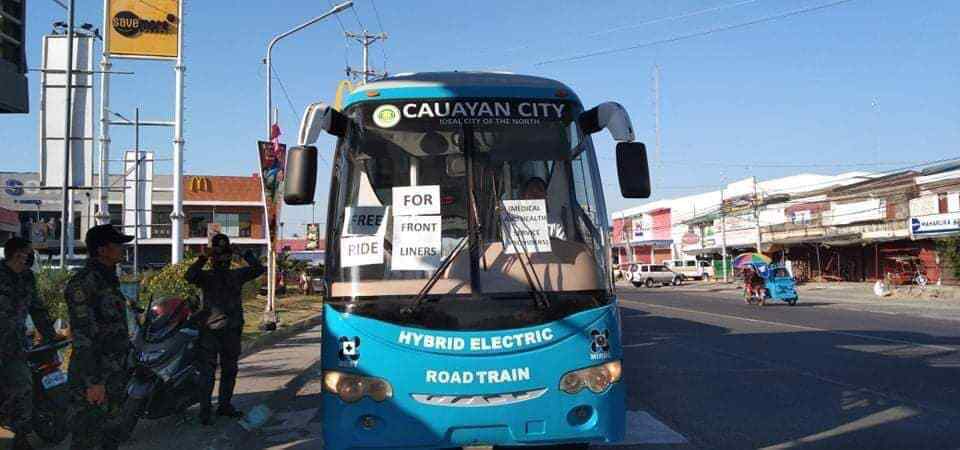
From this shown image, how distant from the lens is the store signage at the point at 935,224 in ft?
123

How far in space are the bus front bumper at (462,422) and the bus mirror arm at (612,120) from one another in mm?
1880

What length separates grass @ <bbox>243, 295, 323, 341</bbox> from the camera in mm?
16222

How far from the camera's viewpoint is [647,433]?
6887 mm

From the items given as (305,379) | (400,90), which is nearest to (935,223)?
(305,379)

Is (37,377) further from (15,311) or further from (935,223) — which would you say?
(935,223)

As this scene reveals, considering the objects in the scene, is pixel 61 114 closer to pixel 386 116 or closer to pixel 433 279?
pixel 386 116

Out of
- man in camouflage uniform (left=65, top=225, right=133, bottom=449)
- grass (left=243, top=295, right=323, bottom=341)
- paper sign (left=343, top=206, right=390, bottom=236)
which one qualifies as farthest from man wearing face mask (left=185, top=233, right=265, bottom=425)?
grass (left=243, top=295, right=323, bottom=341)

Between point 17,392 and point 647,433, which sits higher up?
point 17,392

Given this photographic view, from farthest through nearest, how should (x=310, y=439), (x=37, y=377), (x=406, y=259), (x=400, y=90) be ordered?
(x=310, y=439), (x=37, y=377), (x=400, y=90), (x=406, y=259)

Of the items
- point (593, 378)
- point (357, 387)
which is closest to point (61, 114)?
point (357, 387)

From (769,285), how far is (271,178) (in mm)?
20580

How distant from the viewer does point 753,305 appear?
29812mm

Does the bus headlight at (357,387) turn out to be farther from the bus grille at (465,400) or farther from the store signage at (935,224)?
the store signage at (935,224)

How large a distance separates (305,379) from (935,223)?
3754 centimetres
